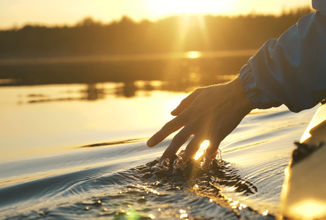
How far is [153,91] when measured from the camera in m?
7.98

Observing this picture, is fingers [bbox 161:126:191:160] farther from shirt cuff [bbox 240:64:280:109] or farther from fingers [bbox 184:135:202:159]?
shirt cuff [bbox 240:64:280:109]

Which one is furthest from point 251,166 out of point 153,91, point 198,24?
point 198,24

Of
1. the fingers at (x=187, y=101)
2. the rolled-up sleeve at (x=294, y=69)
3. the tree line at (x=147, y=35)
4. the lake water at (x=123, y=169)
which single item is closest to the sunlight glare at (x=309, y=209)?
the lake water at (x=123, y=169)

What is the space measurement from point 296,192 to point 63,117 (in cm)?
411

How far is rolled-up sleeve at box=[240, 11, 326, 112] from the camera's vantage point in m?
1.81

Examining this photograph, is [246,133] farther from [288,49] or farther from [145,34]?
[145,34]

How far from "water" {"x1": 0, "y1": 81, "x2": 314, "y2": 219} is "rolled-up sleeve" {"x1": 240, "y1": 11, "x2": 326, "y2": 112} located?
1.76 ft

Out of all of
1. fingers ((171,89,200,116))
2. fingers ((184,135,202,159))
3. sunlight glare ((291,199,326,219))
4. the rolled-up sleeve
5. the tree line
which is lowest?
sunlight glare ((291,199,326,219))

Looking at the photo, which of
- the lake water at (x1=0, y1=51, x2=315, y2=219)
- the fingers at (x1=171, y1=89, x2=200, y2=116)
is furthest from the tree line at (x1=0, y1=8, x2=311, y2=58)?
the fingers at (x1=171, y1=89, x2=200, y2=116)

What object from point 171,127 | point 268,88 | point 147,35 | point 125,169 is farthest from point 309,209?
point 147,35

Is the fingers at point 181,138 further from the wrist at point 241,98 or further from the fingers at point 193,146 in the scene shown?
the wrist at point 241,98

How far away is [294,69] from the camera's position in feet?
5.97

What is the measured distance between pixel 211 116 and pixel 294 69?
40cm

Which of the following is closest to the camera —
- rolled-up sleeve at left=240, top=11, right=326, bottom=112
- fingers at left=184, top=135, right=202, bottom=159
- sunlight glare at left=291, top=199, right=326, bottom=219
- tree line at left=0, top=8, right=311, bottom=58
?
sunlight glare at left=291, top=199, right=326, bottom=219
